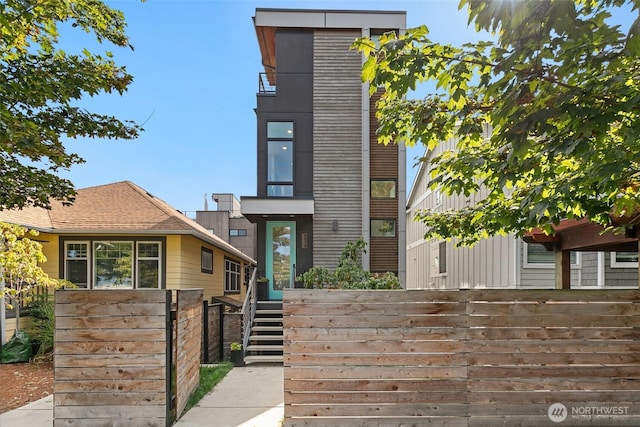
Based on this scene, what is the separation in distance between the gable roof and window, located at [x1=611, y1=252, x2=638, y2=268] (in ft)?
32.3

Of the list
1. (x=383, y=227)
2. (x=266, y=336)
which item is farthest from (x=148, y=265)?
(x=383, y=227)

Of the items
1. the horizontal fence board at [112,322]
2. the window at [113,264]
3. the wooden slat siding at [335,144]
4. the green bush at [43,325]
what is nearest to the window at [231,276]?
the window at [113,264]

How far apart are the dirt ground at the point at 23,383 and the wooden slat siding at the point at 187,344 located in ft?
7.55

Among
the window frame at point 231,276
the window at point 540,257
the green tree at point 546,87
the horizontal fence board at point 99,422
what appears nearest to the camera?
the green tree at point 546,87

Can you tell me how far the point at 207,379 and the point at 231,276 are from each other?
10.6m

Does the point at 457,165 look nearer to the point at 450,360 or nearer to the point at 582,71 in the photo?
the point at 582,71

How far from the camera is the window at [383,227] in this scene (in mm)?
11094

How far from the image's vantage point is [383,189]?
11242 millimetres

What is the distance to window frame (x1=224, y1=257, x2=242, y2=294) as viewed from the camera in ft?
51.0

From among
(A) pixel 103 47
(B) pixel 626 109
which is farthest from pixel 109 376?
(B) pixel 626 109

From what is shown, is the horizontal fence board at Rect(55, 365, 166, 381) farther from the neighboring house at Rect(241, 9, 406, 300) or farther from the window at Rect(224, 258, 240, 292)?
the window at Rect(224, 258, 240, 292)

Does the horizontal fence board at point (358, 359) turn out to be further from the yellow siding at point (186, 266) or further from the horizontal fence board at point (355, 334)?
the yellow siding at point (186, 266)

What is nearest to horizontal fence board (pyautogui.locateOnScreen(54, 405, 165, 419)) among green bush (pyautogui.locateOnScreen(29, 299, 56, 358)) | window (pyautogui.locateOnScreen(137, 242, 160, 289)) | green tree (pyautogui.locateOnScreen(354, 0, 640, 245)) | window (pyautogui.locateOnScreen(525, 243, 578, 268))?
green tree (pyautogui.locateOnScreen(354, 0, 640, 245))

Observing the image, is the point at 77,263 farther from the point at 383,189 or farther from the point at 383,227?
the point at 383,189
